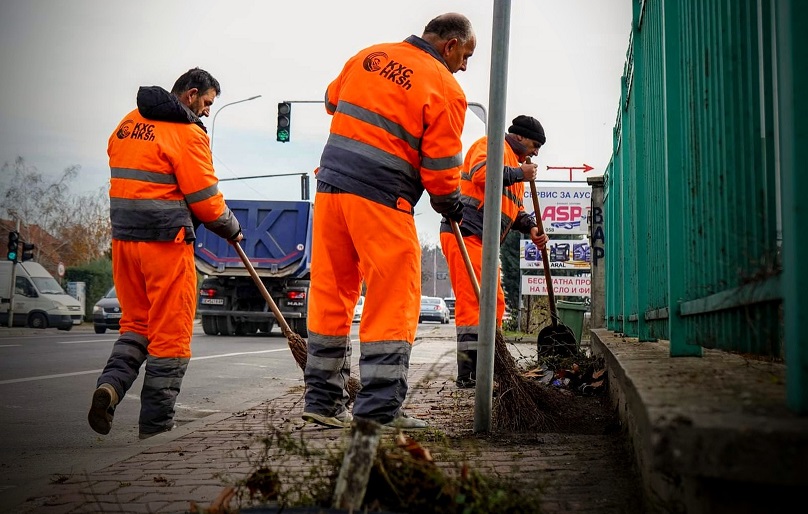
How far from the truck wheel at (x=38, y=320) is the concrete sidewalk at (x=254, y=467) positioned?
23.9 meters

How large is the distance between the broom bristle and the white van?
24.3 m

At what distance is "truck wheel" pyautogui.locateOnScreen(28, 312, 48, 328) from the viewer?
2605 cm

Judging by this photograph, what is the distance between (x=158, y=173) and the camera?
14.9ft

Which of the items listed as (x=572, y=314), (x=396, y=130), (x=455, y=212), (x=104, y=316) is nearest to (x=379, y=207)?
(x=396, y=130)

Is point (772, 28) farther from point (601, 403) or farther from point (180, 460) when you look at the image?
point (601, 403)

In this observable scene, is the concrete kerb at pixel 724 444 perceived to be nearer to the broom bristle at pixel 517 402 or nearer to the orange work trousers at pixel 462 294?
the broom bristle at pixel 517 402

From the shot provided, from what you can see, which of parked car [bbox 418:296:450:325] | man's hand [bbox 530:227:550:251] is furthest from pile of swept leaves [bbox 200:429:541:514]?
parked car [bbox 418:296:450:325]

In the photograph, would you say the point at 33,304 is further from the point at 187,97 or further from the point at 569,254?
the point at 187,97

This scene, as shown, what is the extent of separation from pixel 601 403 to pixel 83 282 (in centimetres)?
3481

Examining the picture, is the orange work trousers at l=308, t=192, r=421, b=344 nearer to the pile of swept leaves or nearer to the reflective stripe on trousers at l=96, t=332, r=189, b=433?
the reflective stripe on trousers at l=96, t=332, r=189, b=433

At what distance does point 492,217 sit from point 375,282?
64cm

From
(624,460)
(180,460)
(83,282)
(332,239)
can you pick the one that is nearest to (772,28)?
(624,460)

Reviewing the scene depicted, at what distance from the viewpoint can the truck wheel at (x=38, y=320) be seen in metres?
26.0

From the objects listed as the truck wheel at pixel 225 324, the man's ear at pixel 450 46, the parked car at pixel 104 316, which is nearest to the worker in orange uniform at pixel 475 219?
the man's ear at pixel 450 46
